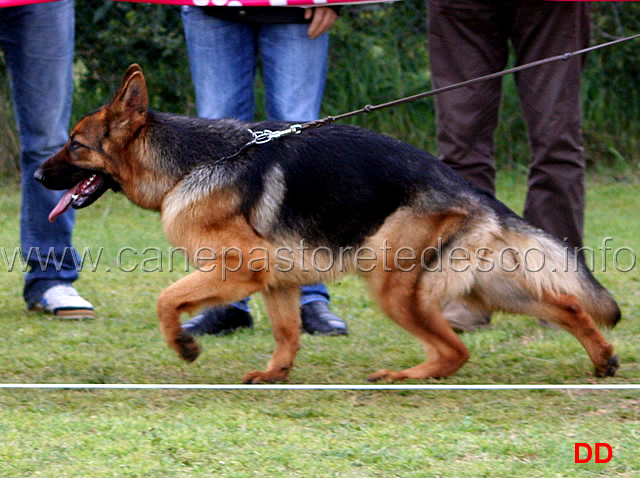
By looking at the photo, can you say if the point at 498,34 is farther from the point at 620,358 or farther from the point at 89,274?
the point at 89,274

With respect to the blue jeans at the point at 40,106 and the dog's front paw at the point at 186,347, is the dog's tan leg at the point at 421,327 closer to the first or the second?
the dog's front paw at the point at 186,347

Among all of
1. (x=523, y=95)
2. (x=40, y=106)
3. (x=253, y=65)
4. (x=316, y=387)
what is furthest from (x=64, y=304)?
(x=523, y=95)

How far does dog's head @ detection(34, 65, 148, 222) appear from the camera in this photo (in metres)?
4.00

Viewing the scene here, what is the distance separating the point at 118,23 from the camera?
866 centimetres

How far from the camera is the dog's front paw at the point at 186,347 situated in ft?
12.6

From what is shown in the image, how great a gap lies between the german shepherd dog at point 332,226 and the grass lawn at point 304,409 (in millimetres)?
289

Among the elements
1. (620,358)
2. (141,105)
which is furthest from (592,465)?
(141,105)

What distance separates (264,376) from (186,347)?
1.27ft

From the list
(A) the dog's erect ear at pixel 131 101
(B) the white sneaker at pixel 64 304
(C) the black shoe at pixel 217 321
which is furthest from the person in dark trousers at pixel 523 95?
(B) the white sneaker at pixel 64 304

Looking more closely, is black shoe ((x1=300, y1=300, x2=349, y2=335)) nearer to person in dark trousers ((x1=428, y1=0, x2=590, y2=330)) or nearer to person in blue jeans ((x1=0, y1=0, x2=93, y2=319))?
person in dark trousers ((x1=428, y1=0, x2=590, y2=330))

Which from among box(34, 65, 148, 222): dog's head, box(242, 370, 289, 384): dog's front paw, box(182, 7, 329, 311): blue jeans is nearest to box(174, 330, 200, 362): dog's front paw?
box(242, 370, 289, 384): dog's front paw

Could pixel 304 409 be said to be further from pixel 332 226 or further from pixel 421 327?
pixel 332 226

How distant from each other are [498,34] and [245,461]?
276 centimetres

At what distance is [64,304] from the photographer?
5.14 metres
